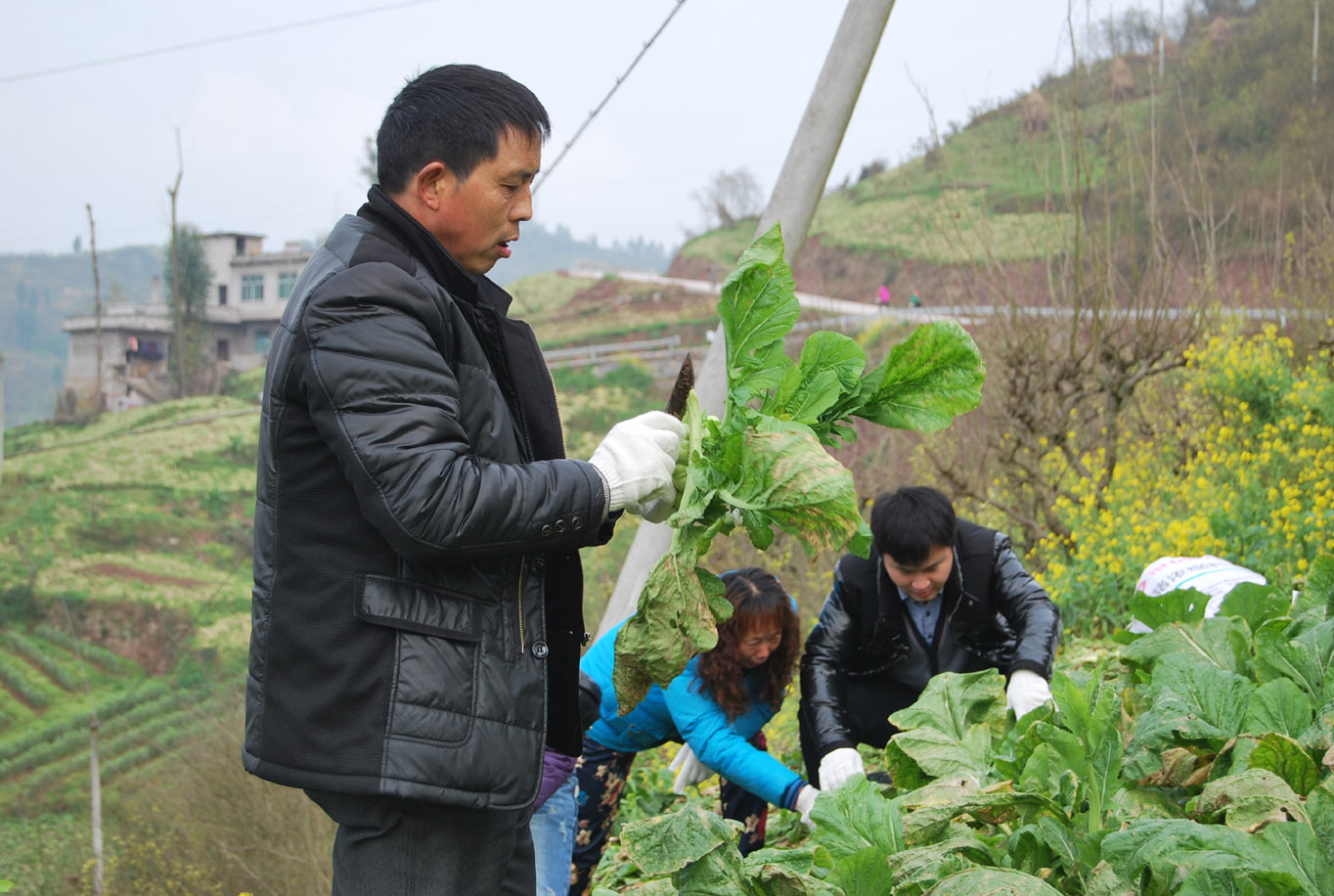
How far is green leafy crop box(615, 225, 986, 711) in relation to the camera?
1819mm

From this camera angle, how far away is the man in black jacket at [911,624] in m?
3.40

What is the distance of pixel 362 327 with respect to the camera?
1576mm

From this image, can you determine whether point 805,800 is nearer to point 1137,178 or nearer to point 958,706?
point 958,706

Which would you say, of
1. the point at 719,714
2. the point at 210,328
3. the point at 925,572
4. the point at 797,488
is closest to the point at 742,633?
the point at 719,714

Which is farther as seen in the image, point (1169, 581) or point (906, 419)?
point (1169, 581)

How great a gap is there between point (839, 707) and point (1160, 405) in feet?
21.2

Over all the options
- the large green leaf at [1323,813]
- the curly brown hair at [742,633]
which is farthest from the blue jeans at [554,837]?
the large green leaf at [1323,813]

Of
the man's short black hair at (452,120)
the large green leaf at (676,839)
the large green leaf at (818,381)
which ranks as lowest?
the large green leaf at (676,839)

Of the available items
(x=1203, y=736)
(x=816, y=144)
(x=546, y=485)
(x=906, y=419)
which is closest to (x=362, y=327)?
(x=546, y=485)

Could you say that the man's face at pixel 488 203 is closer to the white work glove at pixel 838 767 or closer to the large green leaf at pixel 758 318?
the large green leaf at pixel 758 318

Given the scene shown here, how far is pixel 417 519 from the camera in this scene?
5.05 feet

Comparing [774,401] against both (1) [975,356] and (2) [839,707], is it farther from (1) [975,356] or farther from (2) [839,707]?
(2) [839,707]

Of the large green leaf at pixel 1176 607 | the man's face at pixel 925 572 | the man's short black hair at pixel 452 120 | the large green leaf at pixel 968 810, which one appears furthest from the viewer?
the man's face at pixel 925 572

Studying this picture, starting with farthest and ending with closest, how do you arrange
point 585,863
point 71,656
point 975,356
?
point 71,656 < point 585,863 < point 975,356
